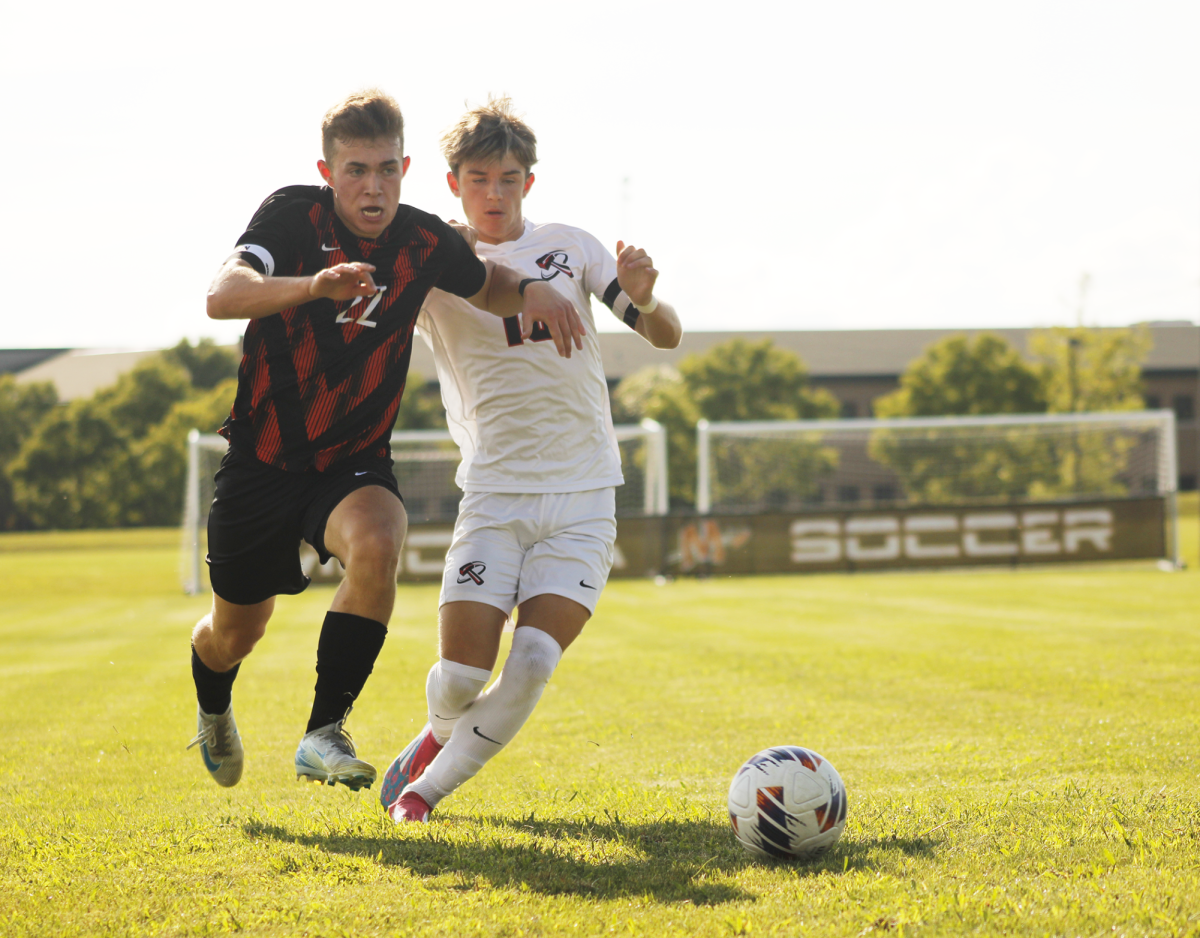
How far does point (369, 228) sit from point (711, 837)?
8.33ft

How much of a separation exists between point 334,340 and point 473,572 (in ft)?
3.33

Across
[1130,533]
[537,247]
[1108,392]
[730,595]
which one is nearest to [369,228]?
[537,247]

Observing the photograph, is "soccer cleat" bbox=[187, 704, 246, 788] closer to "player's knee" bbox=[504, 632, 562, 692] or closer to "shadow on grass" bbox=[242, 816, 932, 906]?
"shadow on grass" bbox=[242, 816, 932, 906]

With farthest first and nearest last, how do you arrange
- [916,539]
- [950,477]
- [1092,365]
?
[1092,365] < [950,477] < [916,539]

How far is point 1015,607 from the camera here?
1555 centimetres

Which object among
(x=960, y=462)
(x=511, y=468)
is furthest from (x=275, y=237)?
(x=960, y=462)

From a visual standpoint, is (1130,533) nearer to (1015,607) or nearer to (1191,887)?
(1015,607)

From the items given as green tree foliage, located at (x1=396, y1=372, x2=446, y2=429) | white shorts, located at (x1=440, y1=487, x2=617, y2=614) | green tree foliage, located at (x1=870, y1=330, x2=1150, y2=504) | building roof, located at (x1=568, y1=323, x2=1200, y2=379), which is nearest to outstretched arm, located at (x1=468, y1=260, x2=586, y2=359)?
white shorts, located at (x1=440, y1=487, x2=617, y2=614)

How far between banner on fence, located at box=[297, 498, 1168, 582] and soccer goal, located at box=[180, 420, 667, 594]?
4.48ft

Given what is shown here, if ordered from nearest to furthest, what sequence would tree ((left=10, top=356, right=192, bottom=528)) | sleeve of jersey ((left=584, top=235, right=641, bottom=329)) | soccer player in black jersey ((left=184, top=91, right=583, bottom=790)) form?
1. soccer player in black jersey ((left=184, top=91, right=583, bottom=790))
2. sleeve of jersey ((left=584, top=235, right=641, bottom=329))
3. tree ((left=10, top=356, right=192, bottom=528))

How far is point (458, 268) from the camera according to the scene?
4469 millimetres

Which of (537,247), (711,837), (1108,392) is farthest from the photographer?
(1108,392)

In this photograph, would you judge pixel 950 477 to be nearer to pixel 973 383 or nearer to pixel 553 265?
pixel 973 383

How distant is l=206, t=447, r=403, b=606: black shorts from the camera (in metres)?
4.45
